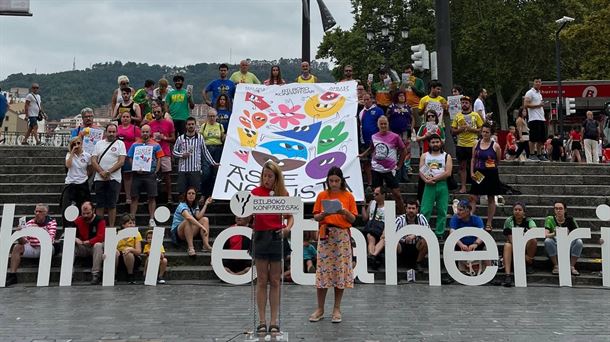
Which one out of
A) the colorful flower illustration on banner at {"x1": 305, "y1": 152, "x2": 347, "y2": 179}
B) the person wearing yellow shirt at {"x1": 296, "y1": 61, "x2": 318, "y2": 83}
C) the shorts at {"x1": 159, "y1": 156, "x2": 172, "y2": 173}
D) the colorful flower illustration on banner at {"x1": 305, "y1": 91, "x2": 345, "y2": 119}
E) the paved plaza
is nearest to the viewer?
the paved plaza

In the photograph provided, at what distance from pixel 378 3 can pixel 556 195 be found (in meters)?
35.2

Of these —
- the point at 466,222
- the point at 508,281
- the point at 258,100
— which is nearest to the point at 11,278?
the point at 258,100

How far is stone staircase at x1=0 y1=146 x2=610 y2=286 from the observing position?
31.9 feet

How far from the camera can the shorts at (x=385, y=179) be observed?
10812 millimetres

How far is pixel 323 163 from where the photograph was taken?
1157 centimetres

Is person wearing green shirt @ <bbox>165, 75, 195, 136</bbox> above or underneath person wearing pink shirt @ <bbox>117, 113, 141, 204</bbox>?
above

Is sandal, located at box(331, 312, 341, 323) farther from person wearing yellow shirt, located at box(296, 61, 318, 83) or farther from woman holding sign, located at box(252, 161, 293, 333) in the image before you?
person wearing yellow shirt, located at box(296, 61, 318, 83)

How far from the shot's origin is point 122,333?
6316 mm

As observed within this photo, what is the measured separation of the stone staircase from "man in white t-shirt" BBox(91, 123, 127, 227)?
80cm

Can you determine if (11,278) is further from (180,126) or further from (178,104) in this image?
(178,104)

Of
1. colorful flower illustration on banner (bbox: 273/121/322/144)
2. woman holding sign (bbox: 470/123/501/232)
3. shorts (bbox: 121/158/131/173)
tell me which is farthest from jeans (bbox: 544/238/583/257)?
shorts (bbox: 121/158/131/173)

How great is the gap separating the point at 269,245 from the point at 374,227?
381cm

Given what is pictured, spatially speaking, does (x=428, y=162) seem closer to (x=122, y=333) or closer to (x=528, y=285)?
(x=528, y=285)

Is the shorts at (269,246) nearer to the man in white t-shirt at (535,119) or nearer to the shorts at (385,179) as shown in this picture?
the shorts at (385,179)
